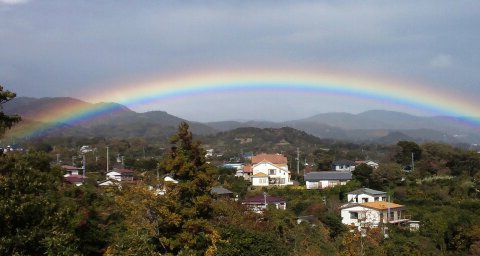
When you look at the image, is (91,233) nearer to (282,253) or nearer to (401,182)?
(282,253)

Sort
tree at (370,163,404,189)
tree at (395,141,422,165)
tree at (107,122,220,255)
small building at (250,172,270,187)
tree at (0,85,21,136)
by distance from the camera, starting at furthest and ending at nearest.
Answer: tree at (395,141,422,165) < small building at (250,172,270,187) < tree at (370,163,404,189) < tree at (107,122,220,255) < tree at (0,85,21,136)

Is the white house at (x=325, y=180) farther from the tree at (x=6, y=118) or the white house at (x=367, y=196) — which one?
the tree at (x=6, y=118)

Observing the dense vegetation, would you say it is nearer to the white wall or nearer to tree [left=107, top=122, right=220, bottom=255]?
tree [left=107, top=122, right=220, bottom=255]

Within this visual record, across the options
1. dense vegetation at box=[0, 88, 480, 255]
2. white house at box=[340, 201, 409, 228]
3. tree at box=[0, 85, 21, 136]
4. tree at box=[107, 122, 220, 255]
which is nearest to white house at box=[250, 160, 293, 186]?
dense vegetation at box=[0, 88, 480, 255]

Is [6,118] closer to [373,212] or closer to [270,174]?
[373,212]

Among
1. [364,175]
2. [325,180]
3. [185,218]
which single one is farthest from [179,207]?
[325,180]

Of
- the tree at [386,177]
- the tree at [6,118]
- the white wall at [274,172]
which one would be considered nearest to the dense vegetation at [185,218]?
the tree at [6,118]

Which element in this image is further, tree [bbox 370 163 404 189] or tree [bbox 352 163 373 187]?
tree [bbox 352 163 373 187]
